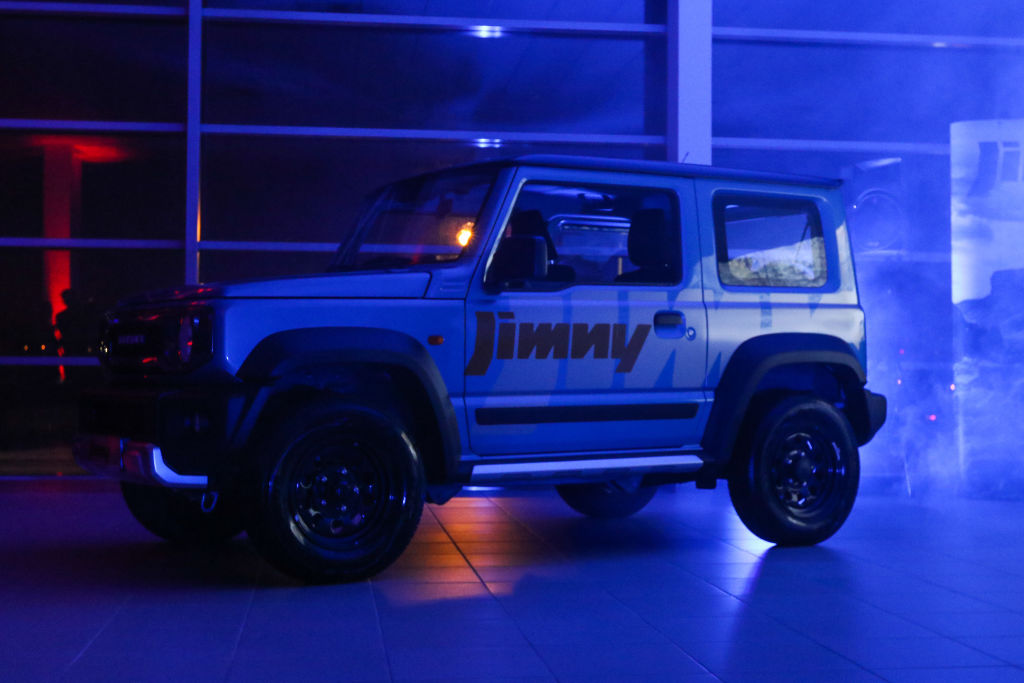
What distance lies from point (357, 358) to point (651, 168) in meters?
1.98

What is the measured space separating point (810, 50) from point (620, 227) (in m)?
5.16

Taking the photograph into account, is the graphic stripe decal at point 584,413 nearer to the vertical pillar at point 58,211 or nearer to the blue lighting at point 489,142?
the blue lighting at point 489,142

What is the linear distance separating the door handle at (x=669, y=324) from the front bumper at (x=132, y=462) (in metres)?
2.35

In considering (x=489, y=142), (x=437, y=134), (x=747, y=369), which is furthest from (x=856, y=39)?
(x=747, y=369)

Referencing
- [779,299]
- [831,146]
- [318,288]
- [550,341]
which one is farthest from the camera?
[831,146]

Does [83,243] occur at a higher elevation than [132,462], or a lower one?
higher

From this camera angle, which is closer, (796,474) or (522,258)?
(522,258)

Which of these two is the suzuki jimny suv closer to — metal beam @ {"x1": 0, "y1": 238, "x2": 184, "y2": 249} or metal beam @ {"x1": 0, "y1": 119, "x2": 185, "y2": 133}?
metal beam @ {"x1": 0, "y1": 238, "x2": 184, "y2": 249}

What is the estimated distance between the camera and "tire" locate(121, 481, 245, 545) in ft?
21.6

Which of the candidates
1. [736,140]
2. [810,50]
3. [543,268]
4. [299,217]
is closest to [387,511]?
[543,268]

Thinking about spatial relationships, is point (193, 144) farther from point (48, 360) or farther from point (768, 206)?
point (768, 206)

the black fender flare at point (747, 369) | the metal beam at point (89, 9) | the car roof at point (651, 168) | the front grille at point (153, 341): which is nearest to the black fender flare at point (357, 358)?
the front grille at point (153, 341)

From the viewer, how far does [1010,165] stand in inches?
372

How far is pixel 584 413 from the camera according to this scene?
6.13 metres
